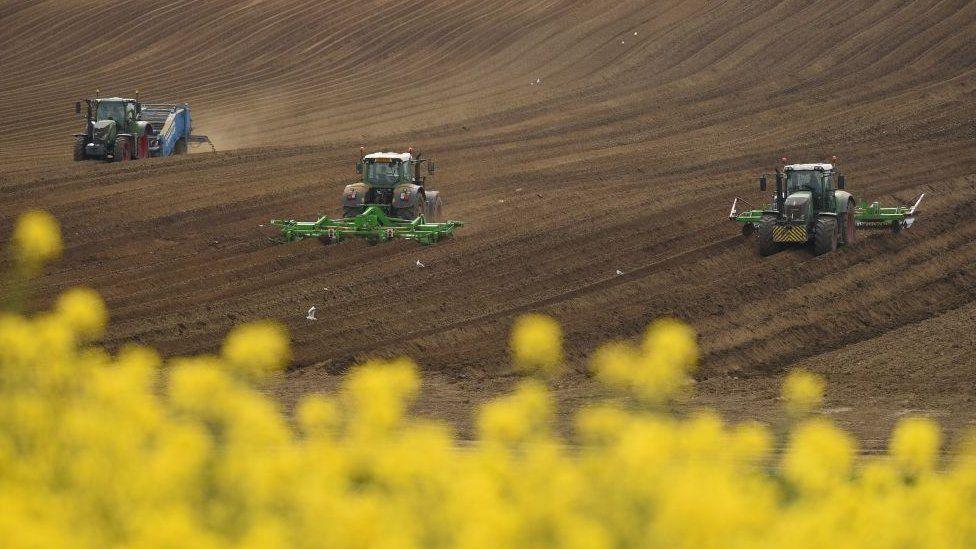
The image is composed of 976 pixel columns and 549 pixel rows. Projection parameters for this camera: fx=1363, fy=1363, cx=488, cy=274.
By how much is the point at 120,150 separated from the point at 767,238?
19.8 m

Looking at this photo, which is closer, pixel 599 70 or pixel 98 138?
pixel 98 138

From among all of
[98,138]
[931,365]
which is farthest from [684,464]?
[98,138]

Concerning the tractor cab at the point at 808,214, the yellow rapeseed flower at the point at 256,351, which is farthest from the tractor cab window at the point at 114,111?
the yellow rapeseed flower at the point at 256,351

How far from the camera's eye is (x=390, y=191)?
27.4m

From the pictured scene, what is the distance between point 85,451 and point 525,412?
1.88 metres

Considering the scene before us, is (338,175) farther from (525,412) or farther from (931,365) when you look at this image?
(525,412)

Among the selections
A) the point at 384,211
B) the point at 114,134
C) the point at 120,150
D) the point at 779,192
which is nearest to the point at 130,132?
the point at 114,134

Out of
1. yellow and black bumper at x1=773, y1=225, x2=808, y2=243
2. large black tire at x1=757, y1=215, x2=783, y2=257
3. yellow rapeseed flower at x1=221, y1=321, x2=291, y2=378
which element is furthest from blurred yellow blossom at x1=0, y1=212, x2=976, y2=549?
large black tire at x1=757, y1=215, x2=783, y2=257

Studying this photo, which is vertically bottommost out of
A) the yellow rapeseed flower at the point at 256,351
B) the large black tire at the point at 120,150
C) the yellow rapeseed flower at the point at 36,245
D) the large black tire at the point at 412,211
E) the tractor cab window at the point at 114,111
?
the large black tire at the point at 120,150

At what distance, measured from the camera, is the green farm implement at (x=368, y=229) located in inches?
1012

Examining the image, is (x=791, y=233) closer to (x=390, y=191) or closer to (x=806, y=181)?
(x=806, y=181)

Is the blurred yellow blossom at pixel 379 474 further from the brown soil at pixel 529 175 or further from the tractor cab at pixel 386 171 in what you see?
the tractor cab at pixel 386 171

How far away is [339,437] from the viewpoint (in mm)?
6340

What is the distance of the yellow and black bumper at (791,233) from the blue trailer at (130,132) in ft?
65.6
